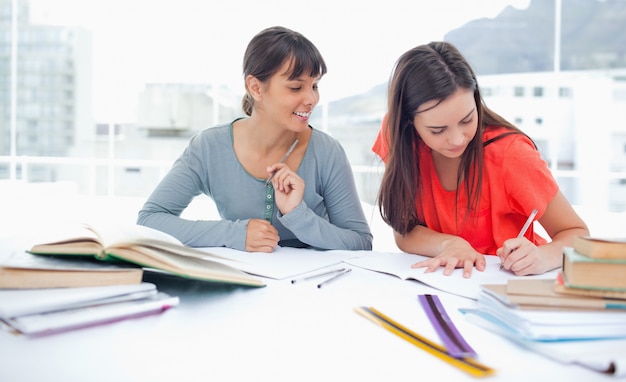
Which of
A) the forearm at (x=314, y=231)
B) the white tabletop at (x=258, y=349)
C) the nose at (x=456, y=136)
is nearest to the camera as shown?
the white tabletop at (x=258, y=349)

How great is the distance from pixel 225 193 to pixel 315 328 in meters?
0.88

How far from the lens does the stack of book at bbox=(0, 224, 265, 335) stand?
625 mm

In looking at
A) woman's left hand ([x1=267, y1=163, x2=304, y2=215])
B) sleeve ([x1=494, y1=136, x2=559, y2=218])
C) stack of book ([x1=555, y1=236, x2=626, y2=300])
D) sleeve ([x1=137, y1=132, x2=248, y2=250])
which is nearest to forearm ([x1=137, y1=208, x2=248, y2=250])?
sleeve ([x1=137, y1=132, x2=248, y2=250])

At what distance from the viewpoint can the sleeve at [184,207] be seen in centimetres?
126

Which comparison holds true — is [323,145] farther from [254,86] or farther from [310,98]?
[254,86]

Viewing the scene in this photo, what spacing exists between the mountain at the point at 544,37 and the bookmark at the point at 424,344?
7866mm

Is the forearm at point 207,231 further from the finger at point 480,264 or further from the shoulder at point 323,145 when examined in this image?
the finger at point 480,264

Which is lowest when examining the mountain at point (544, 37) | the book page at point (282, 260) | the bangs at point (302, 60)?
the book page at point (282, 260)

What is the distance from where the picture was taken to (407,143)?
4.44 ft

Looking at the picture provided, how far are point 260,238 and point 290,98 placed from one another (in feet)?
1.37

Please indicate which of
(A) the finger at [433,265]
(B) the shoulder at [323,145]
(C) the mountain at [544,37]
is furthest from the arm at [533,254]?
(C) the mountain at [544,37]

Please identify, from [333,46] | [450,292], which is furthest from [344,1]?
[450,292]

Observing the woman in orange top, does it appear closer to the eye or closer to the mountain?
the eye

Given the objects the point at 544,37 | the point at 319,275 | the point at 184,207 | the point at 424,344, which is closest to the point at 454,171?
the point at 319,275
